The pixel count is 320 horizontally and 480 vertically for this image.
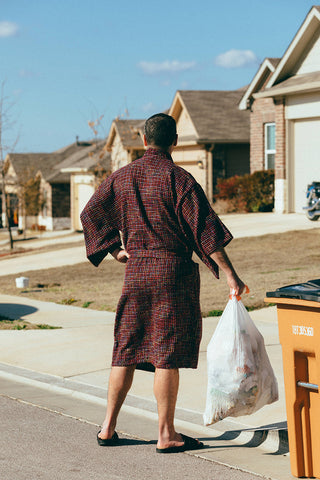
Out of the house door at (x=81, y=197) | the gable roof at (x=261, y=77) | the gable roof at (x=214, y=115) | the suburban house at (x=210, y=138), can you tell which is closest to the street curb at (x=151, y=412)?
the gable roof at (x=261, y=77)

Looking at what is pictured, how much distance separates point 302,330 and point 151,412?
2.14 metres

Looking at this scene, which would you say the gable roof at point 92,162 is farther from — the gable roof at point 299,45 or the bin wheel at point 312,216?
the bin wheel at point 312,216

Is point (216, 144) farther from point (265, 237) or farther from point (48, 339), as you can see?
point (48, 339)

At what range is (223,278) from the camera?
48.4 ft

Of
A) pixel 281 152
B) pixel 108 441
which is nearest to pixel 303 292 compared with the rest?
pixel 108 441

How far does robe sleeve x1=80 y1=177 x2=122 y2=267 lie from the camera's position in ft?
17.9

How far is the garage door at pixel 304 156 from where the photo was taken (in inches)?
861

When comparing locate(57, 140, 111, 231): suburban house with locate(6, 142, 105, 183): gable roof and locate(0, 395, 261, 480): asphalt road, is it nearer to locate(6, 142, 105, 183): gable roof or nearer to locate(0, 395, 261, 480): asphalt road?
locate(6, 142, 105, 183): gable roof

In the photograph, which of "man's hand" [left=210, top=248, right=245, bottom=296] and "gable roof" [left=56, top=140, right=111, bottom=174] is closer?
"man's hand" [left=210, top=248, right=245, bottom=296]

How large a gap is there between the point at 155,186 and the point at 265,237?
14.5 metres

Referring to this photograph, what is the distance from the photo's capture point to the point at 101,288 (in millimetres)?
15133

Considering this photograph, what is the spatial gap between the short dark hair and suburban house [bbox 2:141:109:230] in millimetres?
41110

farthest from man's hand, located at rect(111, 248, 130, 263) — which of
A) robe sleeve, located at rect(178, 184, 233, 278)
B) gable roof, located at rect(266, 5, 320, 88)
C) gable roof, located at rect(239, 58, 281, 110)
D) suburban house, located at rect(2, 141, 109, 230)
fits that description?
suburban house, located at rect(2, 141, 109, 230)

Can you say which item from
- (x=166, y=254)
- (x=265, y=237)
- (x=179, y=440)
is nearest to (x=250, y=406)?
(x=179, y=440)
